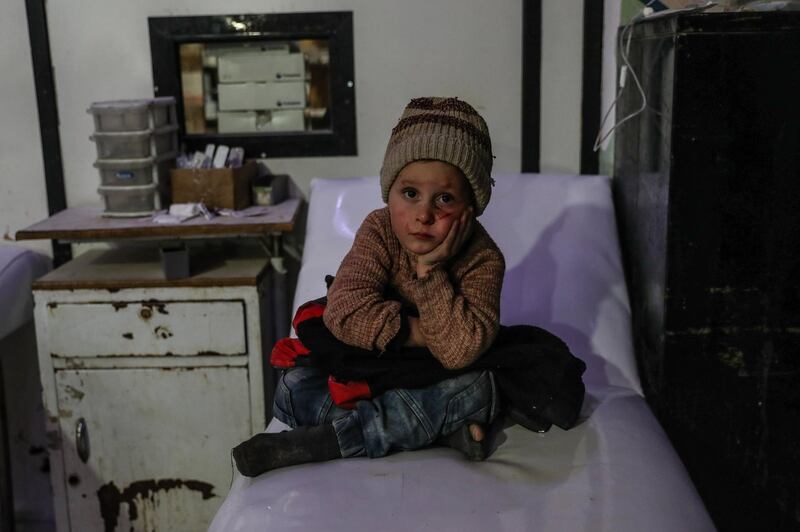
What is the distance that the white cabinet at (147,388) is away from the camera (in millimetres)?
2234

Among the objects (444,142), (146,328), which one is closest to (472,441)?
(444,142)

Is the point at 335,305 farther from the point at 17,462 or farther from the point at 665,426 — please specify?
the point at 17,462

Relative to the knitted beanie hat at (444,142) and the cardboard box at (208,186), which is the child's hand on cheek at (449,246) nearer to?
the knitted beanie hat at (444,142)

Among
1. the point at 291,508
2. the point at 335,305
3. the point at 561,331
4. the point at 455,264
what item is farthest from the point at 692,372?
the point at 291,508

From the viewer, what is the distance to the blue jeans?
1525 mm

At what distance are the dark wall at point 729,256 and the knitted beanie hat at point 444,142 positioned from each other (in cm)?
47

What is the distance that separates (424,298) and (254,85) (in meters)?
1.31

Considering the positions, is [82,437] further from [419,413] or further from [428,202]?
[428,202]

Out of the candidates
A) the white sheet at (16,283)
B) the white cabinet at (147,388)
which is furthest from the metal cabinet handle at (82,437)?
the white sheet at (16,283)

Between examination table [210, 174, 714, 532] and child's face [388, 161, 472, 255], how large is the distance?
38cm

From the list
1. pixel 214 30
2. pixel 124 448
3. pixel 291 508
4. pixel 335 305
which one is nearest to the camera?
pixel 291 508

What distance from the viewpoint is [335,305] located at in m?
1.51

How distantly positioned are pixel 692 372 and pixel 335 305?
31.2 inches

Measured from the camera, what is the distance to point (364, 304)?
1492 mm
